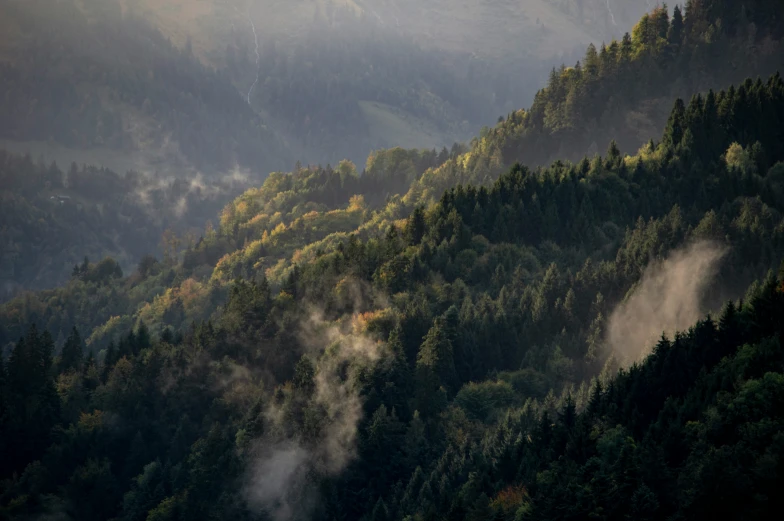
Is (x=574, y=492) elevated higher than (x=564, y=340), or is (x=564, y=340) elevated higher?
(x=564, y=340)

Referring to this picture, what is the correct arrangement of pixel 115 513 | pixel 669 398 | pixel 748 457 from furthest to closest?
pixel 115 513, pixel 669 398, pixel 748 457

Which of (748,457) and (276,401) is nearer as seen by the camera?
(748,457)

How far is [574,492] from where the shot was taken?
126 meters

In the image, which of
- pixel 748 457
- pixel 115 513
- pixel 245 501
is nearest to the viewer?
pixel 748 457

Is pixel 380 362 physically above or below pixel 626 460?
above

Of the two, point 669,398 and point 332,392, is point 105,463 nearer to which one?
point 332,392

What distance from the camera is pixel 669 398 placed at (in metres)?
134

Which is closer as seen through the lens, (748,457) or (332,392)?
(748,457)

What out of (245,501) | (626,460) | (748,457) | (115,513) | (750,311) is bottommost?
(748,457)

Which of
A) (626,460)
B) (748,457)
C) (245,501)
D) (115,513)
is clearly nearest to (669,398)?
(626,460)

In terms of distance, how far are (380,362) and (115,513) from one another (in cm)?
4413

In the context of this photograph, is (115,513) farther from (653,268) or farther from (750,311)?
(750,311)

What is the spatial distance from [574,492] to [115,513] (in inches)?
3352

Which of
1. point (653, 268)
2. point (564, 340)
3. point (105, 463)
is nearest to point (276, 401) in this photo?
point (105, 463)
